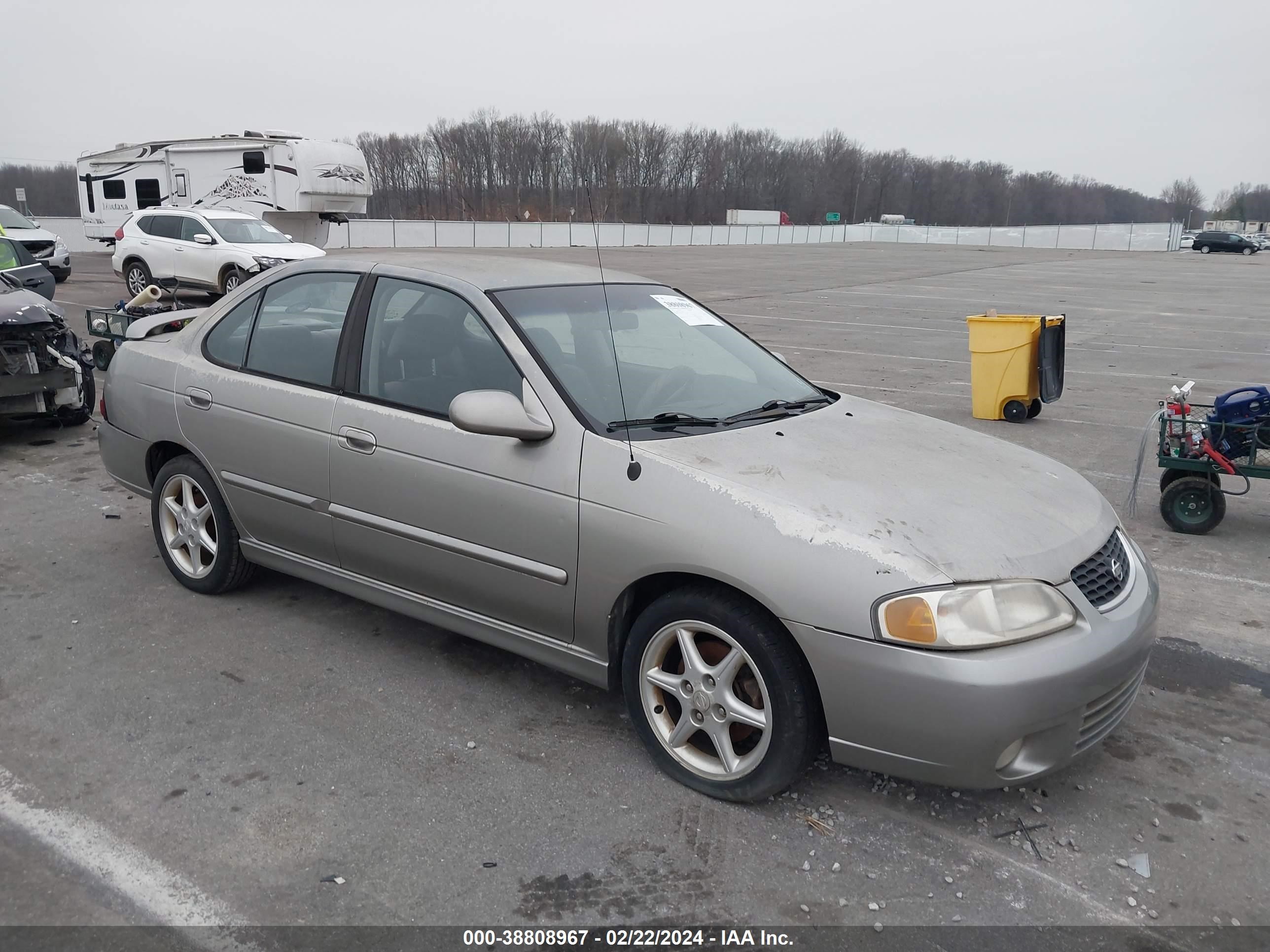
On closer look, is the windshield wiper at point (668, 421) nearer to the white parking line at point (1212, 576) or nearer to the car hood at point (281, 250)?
the white parking line at point (1212, 576)

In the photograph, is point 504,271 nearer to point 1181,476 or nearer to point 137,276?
point 1181,476

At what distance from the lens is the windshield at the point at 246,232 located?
56.3 ft

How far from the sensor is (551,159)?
6.64 meters

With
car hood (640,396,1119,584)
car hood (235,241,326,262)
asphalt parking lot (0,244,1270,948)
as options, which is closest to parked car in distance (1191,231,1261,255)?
car hood (235,241,326,262)

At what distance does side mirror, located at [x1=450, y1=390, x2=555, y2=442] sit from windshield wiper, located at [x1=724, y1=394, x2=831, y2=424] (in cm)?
72

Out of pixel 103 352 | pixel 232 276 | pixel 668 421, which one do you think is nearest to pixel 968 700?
pixel 668 421

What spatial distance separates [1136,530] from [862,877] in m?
4.08

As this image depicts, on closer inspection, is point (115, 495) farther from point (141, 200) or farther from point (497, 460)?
point (141, 200)

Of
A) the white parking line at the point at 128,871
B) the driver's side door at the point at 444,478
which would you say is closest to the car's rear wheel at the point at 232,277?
the driver's side door at the point at 444,478

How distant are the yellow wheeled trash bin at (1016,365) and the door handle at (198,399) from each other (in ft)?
22.4

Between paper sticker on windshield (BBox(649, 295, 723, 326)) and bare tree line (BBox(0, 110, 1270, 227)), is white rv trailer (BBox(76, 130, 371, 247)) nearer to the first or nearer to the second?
bare tree line (BBox(0, 110, 1270, 227))

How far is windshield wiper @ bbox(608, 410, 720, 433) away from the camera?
11.0 ft

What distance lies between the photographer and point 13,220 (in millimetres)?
21547

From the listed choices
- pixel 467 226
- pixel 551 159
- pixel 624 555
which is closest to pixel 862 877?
pixel 624 555
